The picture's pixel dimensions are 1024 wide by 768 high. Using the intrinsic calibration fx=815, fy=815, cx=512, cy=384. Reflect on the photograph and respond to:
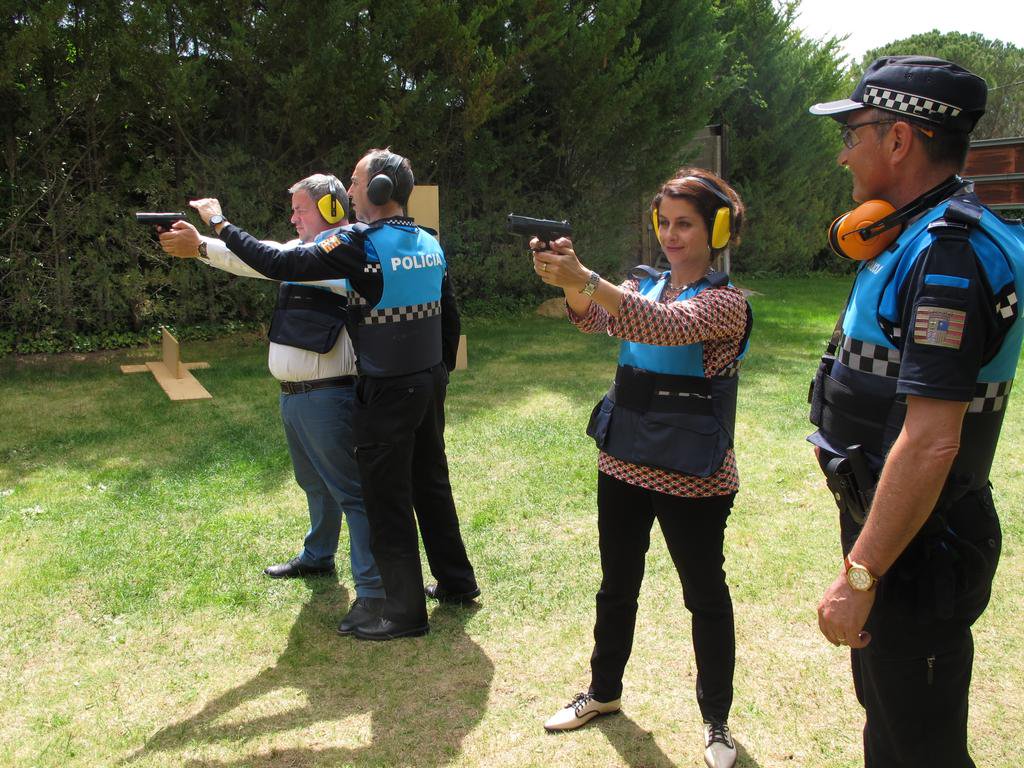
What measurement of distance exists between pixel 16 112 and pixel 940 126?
970 cm

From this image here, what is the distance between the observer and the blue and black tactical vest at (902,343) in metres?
1.74

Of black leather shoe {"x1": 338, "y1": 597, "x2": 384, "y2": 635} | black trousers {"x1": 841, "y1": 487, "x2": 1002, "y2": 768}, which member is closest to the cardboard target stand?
black leather shoe {"x1": 338, "y1": 597, "x2": 384, "y2": 635}

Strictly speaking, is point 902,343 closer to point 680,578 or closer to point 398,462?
point 680,578

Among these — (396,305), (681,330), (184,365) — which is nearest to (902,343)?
(681,330)

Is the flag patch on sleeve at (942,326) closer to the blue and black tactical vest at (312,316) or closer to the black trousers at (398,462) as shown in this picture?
the black trousers at (398,462)

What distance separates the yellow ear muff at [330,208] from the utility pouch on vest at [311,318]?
1.18 ft

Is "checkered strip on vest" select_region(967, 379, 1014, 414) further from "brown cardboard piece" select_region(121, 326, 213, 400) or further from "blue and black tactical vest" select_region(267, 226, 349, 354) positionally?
"brown cardboard piece" select_region(121, 326, 213, 400)

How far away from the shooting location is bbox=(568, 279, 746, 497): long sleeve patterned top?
232cm

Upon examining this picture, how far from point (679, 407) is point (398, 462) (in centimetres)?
142

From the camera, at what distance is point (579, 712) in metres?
3.09

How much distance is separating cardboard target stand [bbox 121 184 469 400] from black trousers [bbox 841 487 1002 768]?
677 centimetres

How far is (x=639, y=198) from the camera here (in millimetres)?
14797

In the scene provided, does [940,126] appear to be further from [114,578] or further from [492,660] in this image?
[114,578]

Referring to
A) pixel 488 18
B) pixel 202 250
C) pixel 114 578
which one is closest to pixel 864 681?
pixel 202 250
